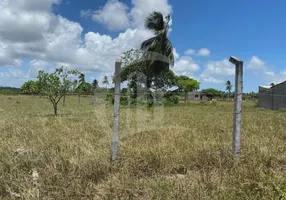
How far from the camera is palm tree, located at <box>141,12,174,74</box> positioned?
19.6 meters

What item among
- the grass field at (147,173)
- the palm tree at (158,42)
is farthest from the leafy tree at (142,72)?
the grass field at (147,173)

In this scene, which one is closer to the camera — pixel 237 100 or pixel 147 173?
pixel 147 173

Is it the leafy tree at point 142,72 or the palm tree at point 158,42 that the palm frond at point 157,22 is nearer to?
the palm tree at point 158,42

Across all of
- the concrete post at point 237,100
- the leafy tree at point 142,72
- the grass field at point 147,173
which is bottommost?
the grass field at point 147,173

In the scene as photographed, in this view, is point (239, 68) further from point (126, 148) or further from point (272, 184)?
point (126, 148)

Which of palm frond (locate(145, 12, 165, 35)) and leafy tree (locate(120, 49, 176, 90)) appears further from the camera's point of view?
palm frond (locate(145, 12, 165, 35))

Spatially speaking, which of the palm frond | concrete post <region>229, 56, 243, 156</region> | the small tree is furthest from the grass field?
the palm frond

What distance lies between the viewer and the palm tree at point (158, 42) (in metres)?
19.6

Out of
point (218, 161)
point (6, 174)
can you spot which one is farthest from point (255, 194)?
point (6, 174)

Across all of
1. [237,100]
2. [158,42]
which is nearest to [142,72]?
[158,42]

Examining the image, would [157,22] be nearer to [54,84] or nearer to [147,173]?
[54,84]

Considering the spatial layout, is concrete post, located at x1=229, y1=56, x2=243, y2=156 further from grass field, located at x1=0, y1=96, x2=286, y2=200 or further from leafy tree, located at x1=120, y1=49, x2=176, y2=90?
leafy tree, located at x1=120, y1=49, x2=176, y2=90

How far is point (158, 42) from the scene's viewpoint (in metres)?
19.9

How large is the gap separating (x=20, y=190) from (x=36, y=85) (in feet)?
40.4
